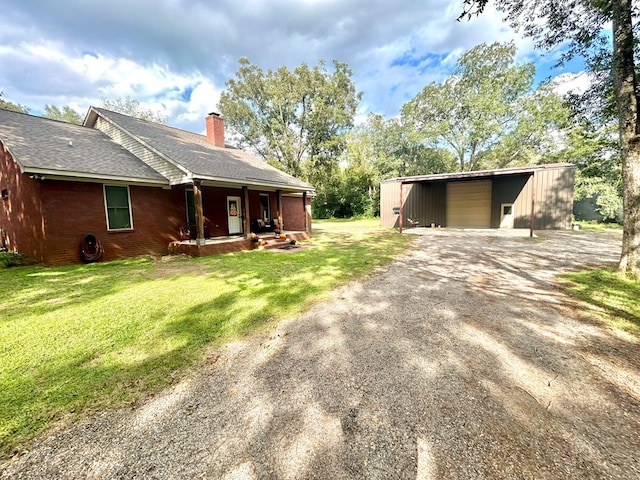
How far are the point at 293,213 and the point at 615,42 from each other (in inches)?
524

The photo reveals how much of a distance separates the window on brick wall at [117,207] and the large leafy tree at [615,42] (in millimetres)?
9985

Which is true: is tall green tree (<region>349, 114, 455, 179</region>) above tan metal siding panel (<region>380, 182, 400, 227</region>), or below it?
above

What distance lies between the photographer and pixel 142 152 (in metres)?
9.79

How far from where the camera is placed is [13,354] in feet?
9.12

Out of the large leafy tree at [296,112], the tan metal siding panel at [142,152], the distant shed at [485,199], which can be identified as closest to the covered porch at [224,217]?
the tan metal siding panel at [142,152]

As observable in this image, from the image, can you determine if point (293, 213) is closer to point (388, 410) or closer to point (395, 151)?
point (388, 410)

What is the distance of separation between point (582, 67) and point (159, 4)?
507 inches

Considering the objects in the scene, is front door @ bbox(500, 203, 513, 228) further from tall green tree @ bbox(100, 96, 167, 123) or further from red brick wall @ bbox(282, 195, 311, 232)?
tall green tree @ bbox(100, 96, 167, 123)

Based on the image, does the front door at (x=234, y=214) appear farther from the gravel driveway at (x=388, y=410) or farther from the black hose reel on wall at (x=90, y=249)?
the gravel driveway at (x=388, y=410)

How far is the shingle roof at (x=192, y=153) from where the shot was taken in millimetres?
9035

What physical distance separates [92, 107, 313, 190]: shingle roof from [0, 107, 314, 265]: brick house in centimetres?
6

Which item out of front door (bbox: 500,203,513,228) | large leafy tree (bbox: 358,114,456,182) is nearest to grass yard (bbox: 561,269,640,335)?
front door (bbox: 500,203,513,228)

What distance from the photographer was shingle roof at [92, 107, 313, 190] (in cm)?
904

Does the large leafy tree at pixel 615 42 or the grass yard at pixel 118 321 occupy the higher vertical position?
the large leafy tree at pixel 615 42
